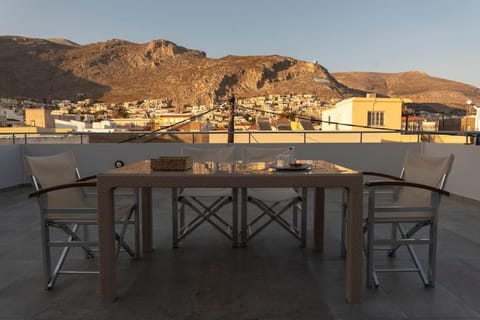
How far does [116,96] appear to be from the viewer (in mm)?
45594

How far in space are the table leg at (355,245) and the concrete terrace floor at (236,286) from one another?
0.08 meters

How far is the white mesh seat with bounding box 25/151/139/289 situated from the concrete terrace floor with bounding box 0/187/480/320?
170 millimetres

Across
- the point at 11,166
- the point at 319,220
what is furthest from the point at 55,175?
the point at 11,166

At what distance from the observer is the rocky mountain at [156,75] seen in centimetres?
4575

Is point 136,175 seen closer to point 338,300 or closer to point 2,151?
point 338,300

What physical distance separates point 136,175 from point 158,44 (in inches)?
2340

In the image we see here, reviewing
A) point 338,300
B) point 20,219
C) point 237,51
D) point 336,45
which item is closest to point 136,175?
point 338,300

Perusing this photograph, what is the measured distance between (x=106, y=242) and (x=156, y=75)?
5052cm

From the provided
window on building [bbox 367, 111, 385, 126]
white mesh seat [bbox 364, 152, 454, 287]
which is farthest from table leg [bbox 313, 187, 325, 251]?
window on building [bbox 367, 111, 385, 126]

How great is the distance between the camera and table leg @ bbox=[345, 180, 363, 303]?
194 centimetres

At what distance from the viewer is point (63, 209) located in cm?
215

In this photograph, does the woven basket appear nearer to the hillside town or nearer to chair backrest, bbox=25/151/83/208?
chair backrest, bbox=25/151/83/208

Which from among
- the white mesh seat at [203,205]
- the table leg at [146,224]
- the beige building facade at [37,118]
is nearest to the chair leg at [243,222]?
the white mesh seat at [203,205]

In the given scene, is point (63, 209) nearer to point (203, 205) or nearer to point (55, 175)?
point (55, 175)
